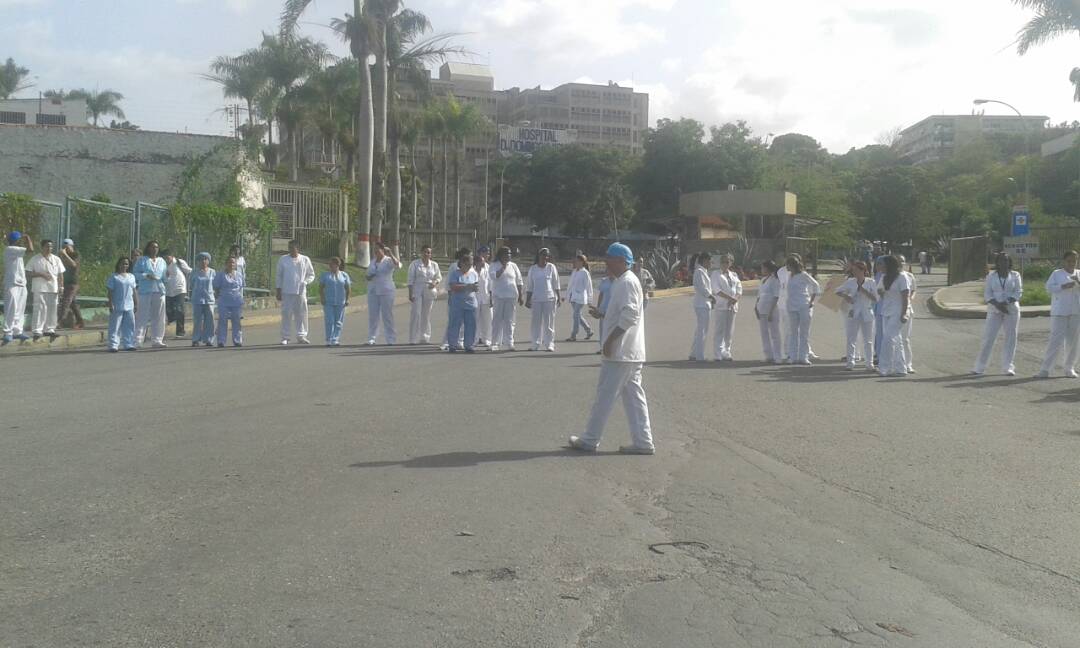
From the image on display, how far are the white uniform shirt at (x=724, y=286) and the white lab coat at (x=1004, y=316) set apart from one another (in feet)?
12.6

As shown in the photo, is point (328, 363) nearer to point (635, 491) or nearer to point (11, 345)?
point (11, 345)

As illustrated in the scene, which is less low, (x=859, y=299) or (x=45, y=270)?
(x=45, y=270)

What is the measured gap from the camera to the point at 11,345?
1719 cm

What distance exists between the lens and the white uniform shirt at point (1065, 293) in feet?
49.8

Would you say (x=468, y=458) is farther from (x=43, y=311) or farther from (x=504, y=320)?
(x=43, y=311)

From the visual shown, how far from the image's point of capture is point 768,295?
17500 millimetres

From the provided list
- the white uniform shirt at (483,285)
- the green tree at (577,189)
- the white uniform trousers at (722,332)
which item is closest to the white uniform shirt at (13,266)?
the white uniform shirt at (483,285)

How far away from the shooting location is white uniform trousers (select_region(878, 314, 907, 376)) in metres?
15.4

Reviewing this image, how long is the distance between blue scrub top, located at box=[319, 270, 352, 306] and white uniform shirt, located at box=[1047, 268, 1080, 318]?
37.2 feet

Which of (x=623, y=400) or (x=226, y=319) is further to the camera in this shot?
(x=226, y=319)

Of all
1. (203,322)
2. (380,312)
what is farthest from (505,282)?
(203,322)

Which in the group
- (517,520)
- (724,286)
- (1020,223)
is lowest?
(517,520)

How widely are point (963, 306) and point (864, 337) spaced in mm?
15648

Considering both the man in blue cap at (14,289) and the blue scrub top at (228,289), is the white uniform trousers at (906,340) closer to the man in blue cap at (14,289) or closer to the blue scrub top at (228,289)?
the blue scrub top at (228,289)
